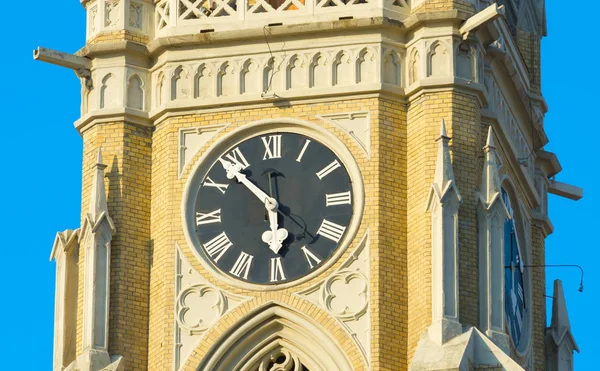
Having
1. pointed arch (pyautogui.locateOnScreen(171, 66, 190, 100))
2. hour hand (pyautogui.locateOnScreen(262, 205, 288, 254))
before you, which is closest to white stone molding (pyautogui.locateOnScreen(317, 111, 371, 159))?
hour hand (pyautogui.locateOnScreen(262, 205, 288, 254))

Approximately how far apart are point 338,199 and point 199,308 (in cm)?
203

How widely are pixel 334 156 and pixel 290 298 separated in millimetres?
1810

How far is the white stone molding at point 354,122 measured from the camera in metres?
36.0

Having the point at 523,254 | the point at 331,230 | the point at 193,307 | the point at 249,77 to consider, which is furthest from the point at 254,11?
the point at 523,254

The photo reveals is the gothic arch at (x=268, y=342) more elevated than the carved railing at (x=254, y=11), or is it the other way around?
the carved railing at (x=254, y=11)

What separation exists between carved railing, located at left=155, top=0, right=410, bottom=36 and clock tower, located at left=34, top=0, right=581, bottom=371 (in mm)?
24

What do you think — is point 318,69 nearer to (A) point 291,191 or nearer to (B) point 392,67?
(B) point 392,67

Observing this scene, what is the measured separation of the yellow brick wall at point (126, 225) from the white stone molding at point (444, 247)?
11.6 ft

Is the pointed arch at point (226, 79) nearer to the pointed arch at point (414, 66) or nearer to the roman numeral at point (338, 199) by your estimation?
the roman numeral at point (338, 199)

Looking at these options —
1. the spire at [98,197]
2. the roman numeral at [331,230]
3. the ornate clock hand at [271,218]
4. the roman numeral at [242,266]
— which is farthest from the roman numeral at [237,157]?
the spire at [98,197]

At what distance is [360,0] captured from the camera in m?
36.8

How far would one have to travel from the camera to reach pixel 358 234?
35.6 meters

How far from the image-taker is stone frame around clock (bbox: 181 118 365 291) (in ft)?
116

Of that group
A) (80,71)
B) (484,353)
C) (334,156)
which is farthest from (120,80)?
(484,353)
